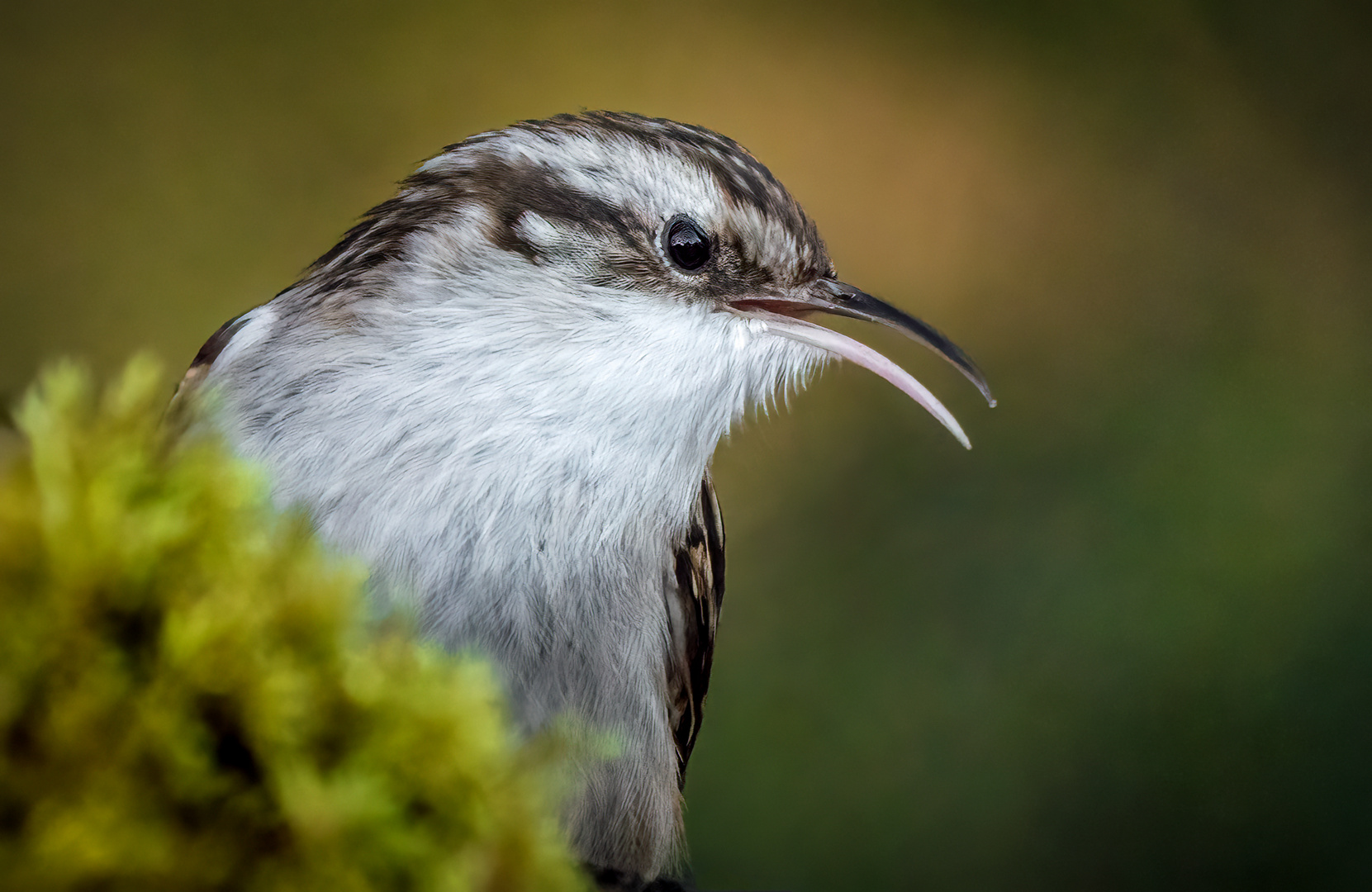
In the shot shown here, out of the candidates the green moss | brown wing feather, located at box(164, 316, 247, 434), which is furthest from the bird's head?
the green moss

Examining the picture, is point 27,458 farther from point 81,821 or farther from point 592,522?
point 592,522

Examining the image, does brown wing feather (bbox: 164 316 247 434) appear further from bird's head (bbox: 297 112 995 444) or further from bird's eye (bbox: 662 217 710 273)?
bird's eye (bbox: 662 217 710 273)

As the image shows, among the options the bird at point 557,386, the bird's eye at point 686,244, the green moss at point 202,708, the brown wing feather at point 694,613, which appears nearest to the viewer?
the green moss at point 202,708

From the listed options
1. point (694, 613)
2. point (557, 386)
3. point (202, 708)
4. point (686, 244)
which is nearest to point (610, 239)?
point (686, 244)

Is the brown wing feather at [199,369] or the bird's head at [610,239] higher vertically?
the bird's head at [610,239]

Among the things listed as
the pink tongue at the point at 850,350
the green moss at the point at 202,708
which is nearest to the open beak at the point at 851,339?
the pink tongue at the point at 850,350

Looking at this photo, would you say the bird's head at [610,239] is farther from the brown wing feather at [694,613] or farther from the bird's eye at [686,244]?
the brown wing feather at [694,613]

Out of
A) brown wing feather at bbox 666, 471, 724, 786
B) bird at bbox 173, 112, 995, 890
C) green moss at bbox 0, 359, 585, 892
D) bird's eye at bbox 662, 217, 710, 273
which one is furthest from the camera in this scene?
brown wing feather at bbox 666, 471, 724, 786
